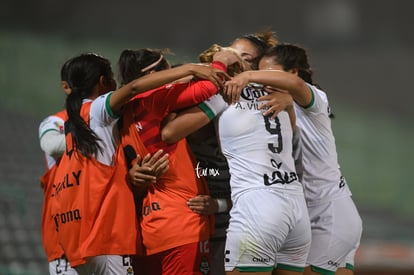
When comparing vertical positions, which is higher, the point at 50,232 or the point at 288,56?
the point at 288,56

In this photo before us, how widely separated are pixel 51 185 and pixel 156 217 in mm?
758

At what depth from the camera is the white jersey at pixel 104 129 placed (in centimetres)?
332

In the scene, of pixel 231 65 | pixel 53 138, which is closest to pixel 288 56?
pixel 231 65

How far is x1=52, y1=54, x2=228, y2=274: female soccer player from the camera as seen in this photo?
3264 millimetres

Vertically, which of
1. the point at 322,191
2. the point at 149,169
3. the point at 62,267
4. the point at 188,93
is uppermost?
the point at 188,93

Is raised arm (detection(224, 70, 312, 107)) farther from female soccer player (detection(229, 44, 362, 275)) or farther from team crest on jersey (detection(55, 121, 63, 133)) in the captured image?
team crest on jersey (detection(55, 121, 63, 133))

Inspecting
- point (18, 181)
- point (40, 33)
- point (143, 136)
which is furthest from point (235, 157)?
point (40, 33)

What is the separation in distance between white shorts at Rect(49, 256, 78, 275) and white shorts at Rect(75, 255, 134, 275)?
329mm

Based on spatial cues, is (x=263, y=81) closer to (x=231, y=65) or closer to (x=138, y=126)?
(x=231, y=65)

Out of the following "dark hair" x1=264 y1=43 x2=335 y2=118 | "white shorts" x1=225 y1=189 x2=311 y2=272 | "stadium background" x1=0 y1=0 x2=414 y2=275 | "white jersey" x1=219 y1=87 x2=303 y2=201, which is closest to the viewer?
"white shorts" x1=225 y1=189 x2=311 y2=272

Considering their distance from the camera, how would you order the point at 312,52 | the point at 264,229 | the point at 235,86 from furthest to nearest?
1. the point at 312,52
2. the point at 235,86
3. the point at 264,229

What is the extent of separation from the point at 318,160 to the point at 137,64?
3.68 ft

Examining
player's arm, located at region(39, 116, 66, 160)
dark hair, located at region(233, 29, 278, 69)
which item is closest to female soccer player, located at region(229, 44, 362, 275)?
dark hair, located at region(233, 29, 278, 69)

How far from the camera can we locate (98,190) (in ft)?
10.9
